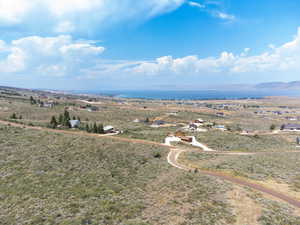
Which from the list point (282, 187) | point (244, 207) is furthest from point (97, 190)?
point (282, 187)

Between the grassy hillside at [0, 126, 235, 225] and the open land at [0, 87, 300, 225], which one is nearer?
the grassy hillside at [0, 126, 235, 225]

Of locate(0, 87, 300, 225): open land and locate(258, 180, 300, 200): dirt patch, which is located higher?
locate(0, 87, 300, 225): open land

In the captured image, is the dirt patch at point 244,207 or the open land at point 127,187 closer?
the dirt patch at point 244,207

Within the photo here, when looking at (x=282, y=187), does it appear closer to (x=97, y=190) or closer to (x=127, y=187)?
(x=127, y=187)

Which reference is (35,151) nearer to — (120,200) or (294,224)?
(120,200)

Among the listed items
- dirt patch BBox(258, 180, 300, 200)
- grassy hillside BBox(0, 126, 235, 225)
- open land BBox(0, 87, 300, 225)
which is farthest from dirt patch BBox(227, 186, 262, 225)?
dirt patch BBox(258, 180, 300, 200)

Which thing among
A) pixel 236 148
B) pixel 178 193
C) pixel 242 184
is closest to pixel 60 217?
pixel 178 193

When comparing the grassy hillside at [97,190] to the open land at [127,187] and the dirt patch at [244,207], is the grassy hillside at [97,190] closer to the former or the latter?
the open land at [127,187]

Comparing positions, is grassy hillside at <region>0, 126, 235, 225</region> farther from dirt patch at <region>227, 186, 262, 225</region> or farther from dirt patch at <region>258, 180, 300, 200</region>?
dirt patch at <region>258, 180, 300, 200</region>

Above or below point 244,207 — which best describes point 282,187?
below

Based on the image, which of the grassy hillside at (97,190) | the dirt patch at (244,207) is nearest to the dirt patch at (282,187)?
the dirt patch at (244,207)

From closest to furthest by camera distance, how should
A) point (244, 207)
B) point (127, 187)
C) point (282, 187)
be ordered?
point (244, 207) → point (127, 187) → point (282, 187)
